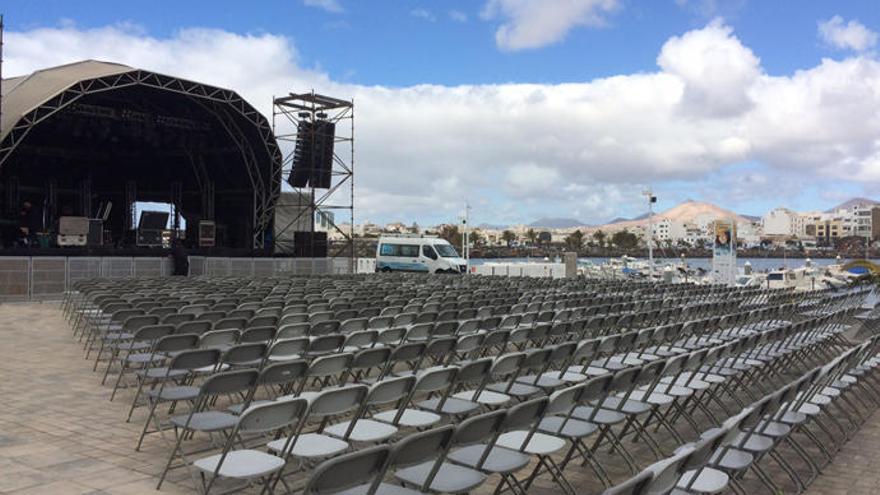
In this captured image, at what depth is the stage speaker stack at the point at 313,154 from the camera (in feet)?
76.8

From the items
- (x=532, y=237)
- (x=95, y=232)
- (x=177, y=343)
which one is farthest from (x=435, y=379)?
(x=532, y=237)

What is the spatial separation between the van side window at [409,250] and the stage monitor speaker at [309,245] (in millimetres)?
3662

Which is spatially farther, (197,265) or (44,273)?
(197,265)

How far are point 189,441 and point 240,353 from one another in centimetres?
64

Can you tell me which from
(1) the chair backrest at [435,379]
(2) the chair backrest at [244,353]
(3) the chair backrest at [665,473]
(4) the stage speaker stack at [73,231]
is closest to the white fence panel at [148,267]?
(4) the stage speaker stack at [73,231]

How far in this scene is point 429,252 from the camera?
2595 centimetres

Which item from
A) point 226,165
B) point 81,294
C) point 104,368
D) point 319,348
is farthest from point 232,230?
point 319,348

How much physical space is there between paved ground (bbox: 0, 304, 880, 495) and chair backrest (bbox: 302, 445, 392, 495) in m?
1.60

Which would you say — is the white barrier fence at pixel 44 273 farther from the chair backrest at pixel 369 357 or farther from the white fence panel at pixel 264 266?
the chair backrest at pixel 369 357

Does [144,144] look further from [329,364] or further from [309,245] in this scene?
[329,364]

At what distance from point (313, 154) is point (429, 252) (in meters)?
5.80

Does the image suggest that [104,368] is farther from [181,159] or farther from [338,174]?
[181,159]

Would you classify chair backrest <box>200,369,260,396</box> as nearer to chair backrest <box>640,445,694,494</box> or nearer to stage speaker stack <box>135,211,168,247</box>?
chair backrest <box>640,445,694,494</box>

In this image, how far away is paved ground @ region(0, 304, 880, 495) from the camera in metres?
3.69
